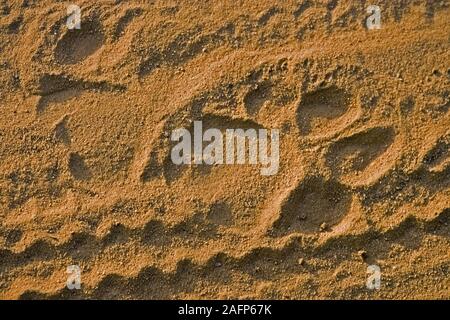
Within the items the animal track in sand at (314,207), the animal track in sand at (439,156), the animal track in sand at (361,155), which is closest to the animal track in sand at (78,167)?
the animal track in sand at (314,207)

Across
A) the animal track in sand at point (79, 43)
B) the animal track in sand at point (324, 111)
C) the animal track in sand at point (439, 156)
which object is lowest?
the animal track in sand at point (439, 156)

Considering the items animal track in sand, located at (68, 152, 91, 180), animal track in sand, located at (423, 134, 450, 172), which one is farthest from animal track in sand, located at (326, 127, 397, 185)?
animal track in sand, located at (68, 152, 91, 180)

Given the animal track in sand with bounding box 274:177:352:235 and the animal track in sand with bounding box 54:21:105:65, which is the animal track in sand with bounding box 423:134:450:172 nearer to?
the animal track in sand with bounding box 274:177:352:235

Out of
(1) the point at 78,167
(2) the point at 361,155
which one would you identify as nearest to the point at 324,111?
(2) the point at 361,155

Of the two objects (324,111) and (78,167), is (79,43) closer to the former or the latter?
(78,167)

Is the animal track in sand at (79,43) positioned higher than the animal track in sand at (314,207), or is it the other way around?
the animal track in sand at (79,43)

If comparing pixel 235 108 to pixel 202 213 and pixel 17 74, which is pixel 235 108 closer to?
pixel 202 213

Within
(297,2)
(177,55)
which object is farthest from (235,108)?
(297,2)

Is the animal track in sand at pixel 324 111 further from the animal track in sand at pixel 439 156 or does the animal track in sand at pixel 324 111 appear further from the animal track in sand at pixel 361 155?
the animal track in sand at pixel 439 156
